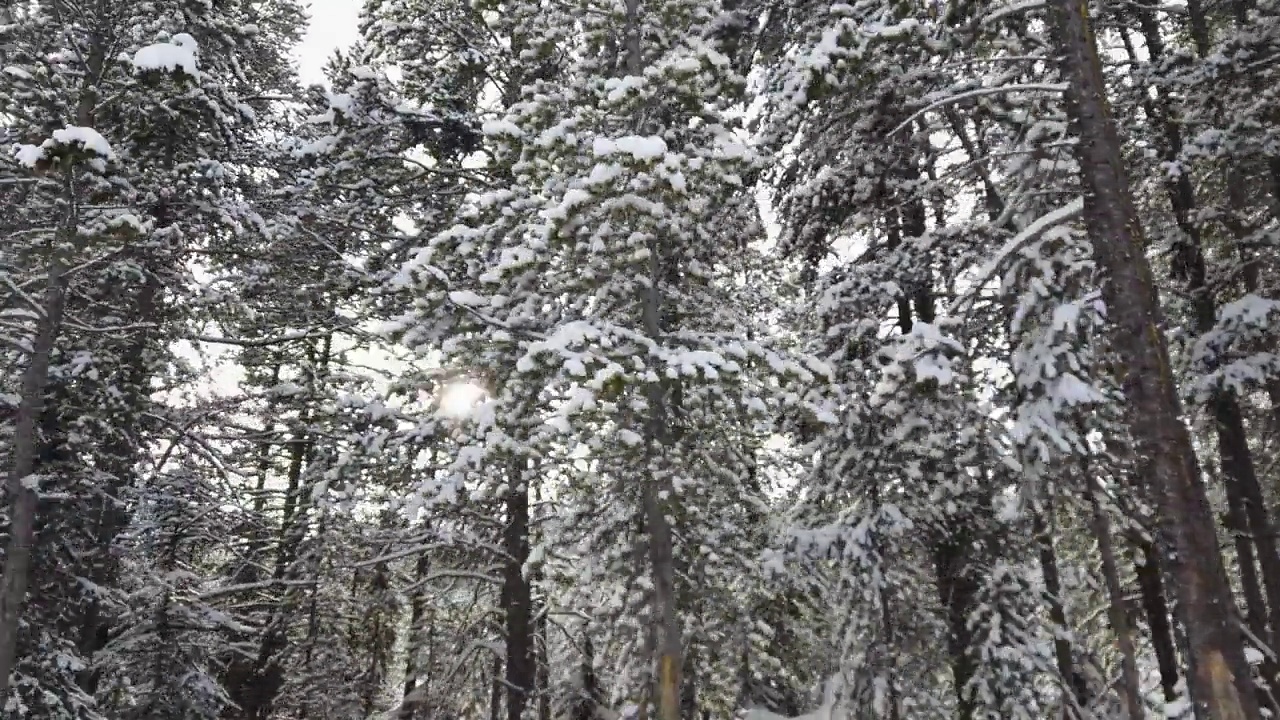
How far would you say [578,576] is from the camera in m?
11.6

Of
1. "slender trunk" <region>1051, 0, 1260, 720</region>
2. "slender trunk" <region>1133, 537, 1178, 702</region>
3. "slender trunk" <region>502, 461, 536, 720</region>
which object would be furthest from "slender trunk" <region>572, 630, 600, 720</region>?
"slender trunk" <region>1051, 0, 1260, 720</region>

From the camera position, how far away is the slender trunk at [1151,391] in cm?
522

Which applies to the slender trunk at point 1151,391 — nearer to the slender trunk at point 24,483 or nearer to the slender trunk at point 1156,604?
the slender trunk at point 1156,604

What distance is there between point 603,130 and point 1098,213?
601 cm

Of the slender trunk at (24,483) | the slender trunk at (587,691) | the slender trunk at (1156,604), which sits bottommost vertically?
the slender trunk at (587,691)

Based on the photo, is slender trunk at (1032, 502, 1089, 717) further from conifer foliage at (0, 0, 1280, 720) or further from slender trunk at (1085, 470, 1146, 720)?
slender trunk at (1085, 470, 1146, 720)

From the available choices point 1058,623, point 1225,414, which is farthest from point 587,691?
point 1225,414

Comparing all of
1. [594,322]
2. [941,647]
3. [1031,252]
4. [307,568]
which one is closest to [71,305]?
[307,568]

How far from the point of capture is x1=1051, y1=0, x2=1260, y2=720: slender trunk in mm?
5219

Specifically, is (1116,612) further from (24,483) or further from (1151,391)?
(24,483)

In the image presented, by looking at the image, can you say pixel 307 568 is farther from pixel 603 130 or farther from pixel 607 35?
pixel 607 35

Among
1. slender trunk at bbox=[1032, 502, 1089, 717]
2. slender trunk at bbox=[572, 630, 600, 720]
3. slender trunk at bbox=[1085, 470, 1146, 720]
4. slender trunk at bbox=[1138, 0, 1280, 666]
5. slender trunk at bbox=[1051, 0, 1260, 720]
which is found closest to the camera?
slender trunk at bbox=[1051, 0, 1260, 720]

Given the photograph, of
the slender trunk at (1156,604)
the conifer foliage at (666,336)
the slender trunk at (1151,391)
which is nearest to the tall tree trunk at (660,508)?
the conifer foliage at (666,336)

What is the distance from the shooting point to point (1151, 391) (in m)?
5.61
